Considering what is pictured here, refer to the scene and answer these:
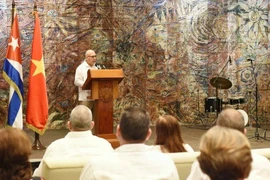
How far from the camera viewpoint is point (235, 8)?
10.5 m

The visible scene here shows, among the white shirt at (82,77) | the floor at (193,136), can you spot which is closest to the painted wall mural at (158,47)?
the floor at (193,136)

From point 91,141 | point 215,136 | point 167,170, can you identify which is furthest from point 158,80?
point 215,136

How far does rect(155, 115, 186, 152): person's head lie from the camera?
3.29 metres

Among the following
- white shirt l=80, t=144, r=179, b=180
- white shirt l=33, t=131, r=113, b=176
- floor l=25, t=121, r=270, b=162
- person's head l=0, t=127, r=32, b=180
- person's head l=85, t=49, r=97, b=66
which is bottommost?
floor l=25, t=121, r=270, b=162

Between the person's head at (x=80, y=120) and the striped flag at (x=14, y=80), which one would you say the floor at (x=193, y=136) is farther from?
the person's head at (x=80, y=120)

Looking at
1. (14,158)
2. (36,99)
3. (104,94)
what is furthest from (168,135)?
(36,99)

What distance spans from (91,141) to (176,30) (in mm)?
7111

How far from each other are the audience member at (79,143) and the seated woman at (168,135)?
19.4 inches

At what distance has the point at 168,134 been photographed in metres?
3.32

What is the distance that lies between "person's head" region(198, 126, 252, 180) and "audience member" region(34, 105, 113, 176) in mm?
1795

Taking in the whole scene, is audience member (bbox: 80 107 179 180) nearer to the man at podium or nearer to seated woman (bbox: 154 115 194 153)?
seated woman (bbox: 154 115 194 153)

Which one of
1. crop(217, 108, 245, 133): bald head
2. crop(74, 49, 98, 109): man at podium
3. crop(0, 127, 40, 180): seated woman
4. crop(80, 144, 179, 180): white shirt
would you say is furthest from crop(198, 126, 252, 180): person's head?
crop(74, 49, 98, 109): man at podium

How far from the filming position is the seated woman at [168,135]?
329 cm

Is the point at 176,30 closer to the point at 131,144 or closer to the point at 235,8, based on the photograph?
the point at 235,8
